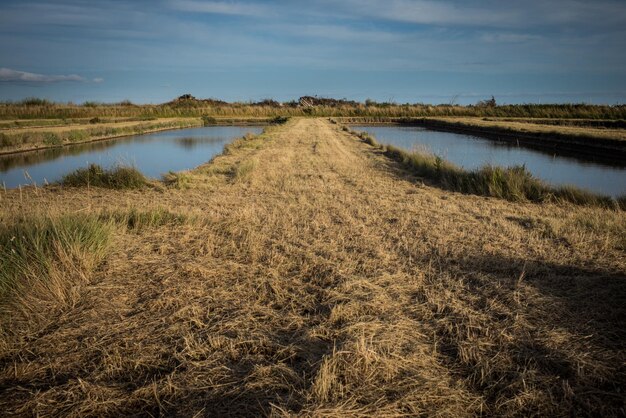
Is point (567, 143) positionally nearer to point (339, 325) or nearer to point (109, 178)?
point (109, 178)

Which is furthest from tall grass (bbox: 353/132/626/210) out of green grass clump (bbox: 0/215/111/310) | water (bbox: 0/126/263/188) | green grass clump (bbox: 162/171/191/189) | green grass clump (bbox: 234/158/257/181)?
water (bbox: 0/126/263/188)

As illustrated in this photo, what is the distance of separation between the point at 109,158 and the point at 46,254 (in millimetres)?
12806

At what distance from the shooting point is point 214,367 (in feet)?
9.56

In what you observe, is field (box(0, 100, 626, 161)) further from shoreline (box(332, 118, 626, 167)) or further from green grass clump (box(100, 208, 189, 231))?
green grass clump (box(100, 208, 189, 231))

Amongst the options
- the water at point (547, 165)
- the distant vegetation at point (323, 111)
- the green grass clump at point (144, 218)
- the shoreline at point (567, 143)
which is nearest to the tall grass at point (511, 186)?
the water at point (547, 165)

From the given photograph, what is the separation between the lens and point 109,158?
16.0 meters

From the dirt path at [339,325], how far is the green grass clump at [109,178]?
169 inches

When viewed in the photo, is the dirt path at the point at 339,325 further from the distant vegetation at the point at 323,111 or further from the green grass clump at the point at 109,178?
the distant vegetation at the point at 323,111

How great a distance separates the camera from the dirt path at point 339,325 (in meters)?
2.61

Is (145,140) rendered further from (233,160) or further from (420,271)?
(420,271)

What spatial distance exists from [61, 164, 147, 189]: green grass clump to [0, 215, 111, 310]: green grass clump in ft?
15.8

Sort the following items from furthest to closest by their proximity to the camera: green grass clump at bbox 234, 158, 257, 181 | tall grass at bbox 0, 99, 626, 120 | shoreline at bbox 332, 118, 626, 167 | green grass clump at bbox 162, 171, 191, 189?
tall grass at bbox 0, 99, 626, 120 → shoreline at bbox 332, 118, 626, 167 → green grass clump at bbox 234, 158, 257, 181 → green grass clump at bbox 162, 171, 191, 189

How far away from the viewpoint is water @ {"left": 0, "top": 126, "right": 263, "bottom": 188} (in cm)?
1293

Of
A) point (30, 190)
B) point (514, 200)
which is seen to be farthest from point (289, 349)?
point (30, 190)
